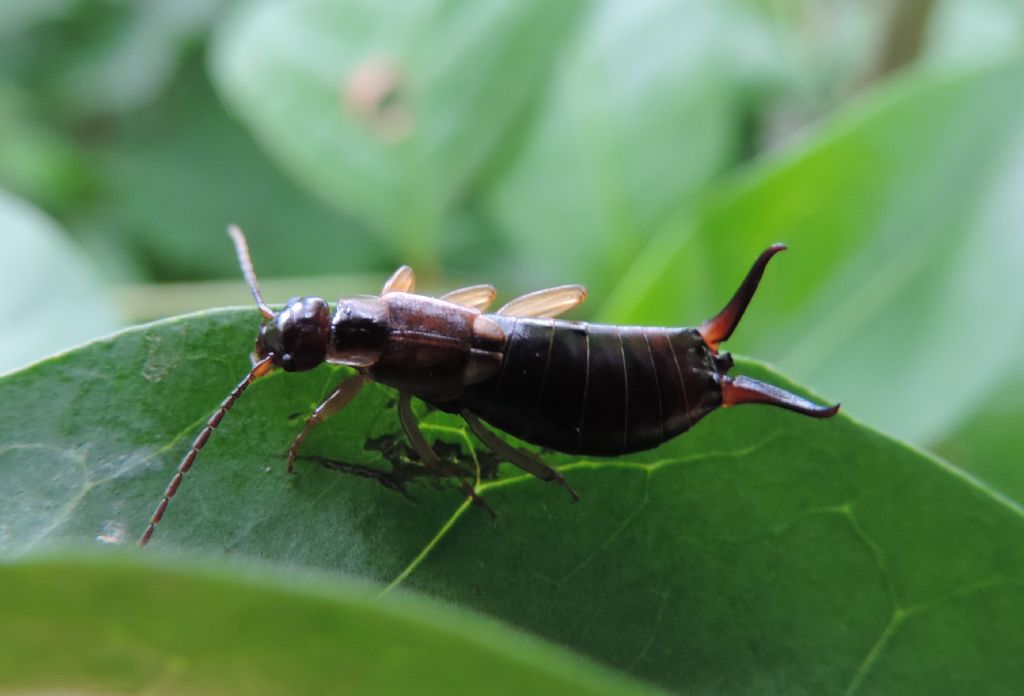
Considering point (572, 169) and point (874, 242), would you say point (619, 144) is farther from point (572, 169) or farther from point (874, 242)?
point (874, 242)

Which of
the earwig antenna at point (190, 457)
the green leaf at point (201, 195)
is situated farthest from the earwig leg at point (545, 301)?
the green leaf at point (201, 195)

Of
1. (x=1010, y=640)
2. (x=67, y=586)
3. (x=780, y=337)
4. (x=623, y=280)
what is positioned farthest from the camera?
(x=623, y=280)

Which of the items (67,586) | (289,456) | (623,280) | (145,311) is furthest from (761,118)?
(67,586)

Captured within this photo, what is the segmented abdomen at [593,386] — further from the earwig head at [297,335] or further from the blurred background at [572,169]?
the blurred background at [572,169]

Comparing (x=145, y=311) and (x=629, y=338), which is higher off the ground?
(x=629, y=338)

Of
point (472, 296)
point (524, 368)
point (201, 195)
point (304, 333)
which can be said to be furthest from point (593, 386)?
point (201, 195)

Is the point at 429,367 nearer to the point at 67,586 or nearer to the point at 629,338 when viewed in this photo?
the point at 629,338
